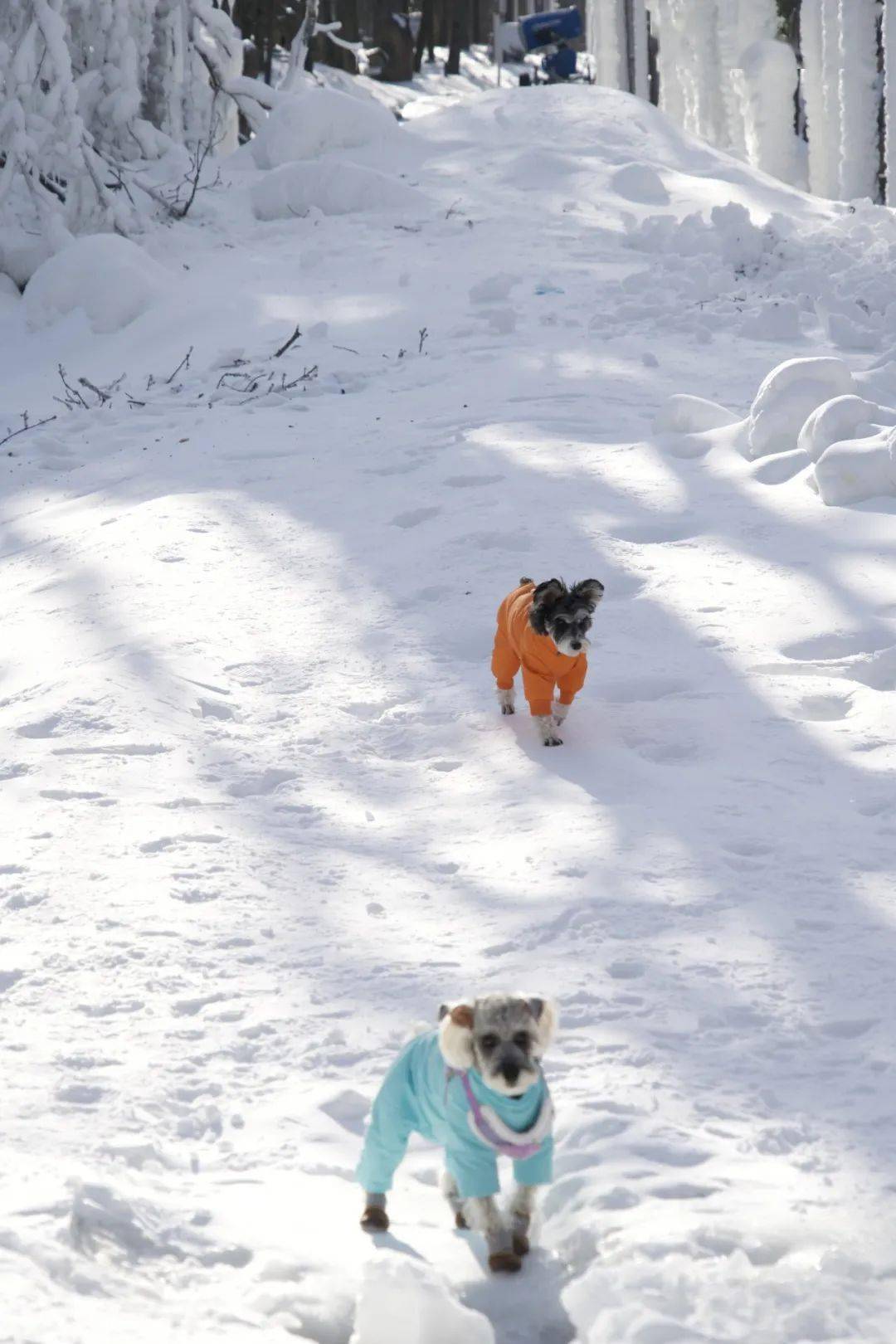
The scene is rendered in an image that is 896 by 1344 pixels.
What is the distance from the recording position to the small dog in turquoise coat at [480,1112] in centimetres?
270

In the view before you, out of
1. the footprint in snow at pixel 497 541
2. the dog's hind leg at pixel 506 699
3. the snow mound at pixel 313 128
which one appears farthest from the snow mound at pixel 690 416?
the snow mound at pixel 313 128

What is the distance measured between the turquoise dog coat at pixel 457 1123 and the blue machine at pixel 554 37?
121ft

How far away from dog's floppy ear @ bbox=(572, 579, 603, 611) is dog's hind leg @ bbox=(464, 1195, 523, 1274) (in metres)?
2.82

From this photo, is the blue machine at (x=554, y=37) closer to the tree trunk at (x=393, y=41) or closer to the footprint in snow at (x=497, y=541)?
the tree trunk at (x=393, y=41)

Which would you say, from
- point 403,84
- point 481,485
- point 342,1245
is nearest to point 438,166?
point 481,485

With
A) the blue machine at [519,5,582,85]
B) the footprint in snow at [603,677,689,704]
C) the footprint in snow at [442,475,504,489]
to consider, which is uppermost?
the blue machine at [519,5,582,85]

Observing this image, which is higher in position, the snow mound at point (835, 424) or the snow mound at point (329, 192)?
the snow mound at point (329, 192)

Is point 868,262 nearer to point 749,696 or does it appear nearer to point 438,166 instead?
point 438,166

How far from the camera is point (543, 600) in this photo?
5.33 metres

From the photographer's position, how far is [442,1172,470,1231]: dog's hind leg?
2.99 m

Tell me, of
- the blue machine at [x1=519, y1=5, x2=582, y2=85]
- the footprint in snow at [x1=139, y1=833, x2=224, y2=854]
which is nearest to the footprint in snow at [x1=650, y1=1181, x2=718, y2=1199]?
the footprint in snow at [x1=139, y1=833, x2=224, y2=854]

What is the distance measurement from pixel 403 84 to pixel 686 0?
1373 centimetres

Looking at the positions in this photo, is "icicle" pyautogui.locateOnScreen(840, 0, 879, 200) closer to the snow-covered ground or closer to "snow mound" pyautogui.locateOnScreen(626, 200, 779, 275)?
"snow mound" pyautogui.locateOnScreen(626, 200, 779, 275)

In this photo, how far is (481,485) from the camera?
816 cm
